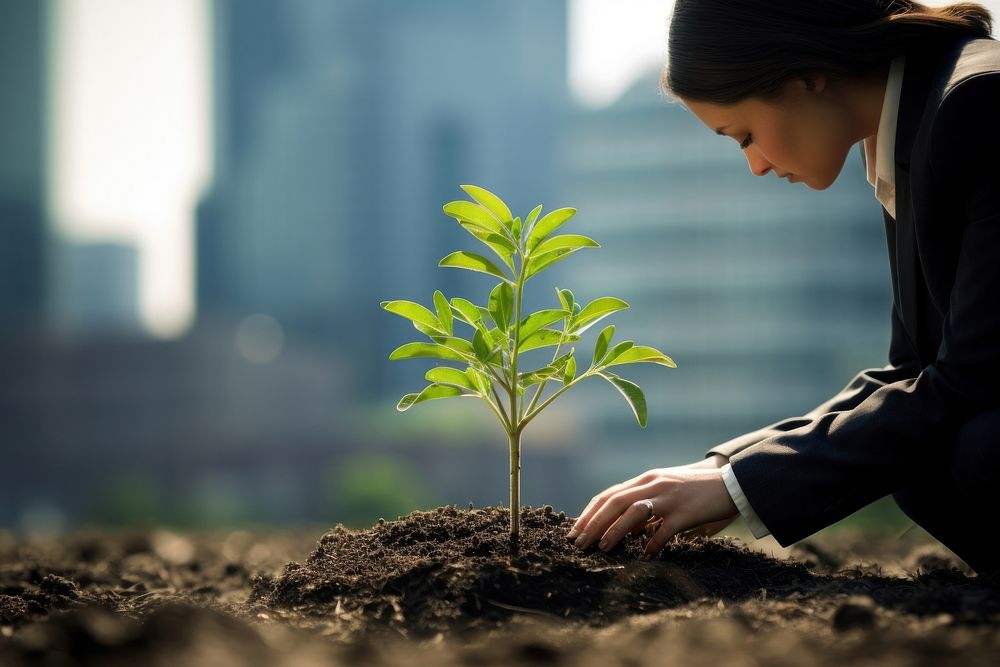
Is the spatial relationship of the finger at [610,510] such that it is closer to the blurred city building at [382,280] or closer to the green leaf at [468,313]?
the green leaf at [468,313]

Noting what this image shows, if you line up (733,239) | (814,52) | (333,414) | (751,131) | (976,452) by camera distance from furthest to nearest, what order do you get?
(733,239) < (333,414) < (751,131) < (814,52) < (976,452)

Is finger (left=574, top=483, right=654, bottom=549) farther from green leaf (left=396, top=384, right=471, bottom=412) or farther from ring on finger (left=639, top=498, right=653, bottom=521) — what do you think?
green leaf (left=396, top=384, right=471, bottom=412)

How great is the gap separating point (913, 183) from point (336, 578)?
121 centimetres

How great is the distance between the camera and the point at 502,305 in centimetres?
171

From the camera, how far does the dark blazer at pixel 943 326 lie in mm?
1506

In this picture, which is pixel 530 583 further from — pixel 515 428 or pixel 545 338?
pixel 545 338

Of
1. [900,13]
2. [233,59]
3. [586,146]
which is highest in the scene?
[233,59]

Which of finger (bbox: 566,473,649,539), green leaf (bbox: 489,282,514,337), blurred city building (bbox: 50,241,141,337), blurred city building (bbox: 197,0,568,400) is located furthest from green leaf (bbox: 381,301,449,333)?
blurred city building (bbox: 50,241,141,337)

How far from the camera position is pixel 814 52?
5.78 feet

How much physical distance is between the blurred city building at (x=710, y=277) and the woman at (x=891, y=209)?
4297cm

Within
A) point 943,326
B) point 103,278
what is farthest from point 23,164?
point 943,326

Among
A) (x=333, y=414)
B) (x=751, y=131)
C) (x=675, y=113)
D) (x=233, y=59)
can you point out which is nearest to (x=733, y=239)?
(x=675, y=113)

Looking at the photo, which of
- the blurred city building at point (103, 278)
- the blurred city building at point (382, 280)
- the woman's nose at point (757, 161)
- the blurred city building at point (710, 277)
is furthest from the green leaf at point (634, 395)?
the blurred city building at point (103, 278)

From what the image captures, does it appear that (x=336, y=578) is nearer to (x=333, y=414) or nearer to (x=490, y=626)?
(x=490, y=626)
